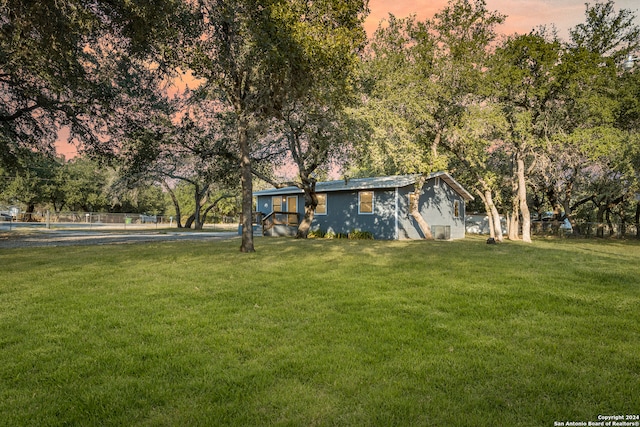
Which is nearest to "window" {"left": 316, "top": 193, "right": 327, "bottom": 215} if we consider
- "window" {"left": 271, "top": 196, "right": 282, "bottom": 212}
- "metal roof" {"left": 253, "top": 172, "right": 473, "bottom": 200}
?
"metal roof" {"left": 253, "top": 172, "right": 473, "bottom": 200}

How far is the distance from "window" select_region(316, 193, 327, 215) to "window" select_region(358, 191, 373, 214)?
95.8 inches

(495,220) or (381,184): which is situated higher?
(381,184)

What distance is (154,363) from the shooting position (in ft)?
11.2

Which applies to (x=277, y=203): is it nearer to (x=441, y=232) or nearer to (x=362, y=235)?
(x=362, y=235)

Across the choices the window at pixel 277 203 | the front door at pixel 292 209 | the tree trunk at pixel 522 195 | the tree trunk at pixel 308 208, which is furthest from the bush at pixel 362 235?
the tree trunk at pixel 522 195

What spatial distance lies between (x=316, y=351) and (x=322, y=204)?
791 inches

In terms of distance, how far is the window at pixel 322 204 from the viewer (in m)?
23.5

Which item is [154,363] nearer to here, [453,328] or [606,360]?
[453,328]

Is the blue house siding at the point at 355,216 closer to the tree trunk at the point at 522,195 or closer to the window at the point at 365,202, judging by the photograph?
the window at the point at 365,202

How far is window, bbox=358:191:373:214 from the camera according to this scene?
21.8 metres

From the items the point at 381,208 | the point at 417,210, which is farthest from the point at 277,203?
the point at 417,210

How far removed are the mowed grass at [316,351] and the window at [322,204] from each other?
1643cm

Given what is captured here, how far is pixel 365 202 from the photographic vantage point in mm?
21969

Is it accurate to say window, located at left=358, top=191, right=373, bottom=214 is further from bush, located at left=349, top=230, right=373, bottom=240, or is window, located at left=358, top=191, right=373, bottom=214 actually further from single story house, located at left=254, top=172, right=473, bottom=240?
bush, located at left=349, top=230, right=373, bottom=240
